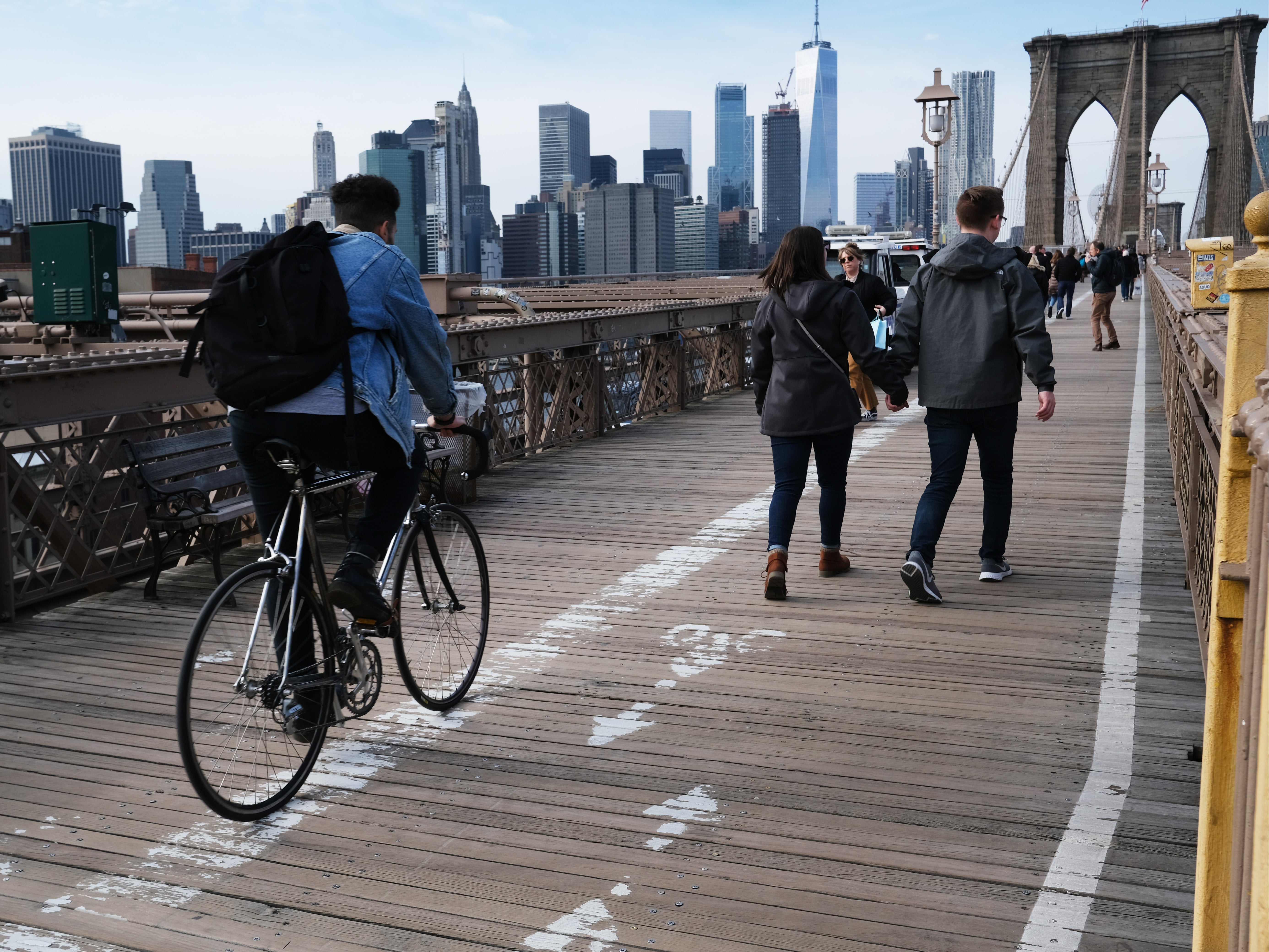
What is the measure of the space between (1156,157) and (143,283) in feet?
229

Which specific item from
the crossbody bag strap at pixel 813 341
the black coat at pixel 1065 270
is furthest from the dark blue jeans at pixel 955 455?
the black coat at pixel 1065 270

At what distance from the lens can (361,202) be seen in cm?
385

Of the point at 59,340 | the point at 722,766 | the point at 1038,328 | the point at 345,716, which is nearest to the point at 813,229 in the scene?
the point at 1038,328

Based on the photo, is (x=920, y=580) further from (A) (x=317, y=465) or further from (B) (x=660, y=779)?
(A) (x=317, y=465)

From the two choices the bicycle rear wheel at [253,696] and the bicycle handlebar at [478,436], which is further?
the bicycle handlebar at [478,436]

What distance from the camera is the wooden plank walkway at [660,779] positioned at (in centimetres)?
311

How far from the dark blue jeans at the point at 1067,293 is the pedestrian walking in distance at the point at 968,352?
84.1 ft

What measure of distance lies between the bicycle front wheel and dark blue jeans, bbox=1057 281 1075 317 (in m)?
27.7

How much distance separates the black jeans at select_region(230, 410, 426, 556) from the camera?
11.8 ft

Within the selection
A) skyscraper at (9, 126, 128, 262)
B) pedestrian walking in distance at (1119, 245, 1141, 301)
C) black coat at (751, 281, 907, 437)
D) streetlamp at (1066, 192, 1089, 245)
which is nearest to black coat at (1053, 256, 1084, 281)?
pedestrian walking in distance at (1119, 245, 1141, 301)

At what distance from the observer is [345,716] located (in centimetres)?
395

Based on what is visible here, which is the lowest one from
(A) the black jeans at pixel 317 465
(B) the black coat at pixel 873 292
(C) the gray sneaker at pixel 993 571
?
(C) the gray sneaker at pixel 993 571

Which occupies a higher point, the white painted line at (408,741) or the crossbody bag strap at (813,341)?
the crossbody bag strap at (813,341)

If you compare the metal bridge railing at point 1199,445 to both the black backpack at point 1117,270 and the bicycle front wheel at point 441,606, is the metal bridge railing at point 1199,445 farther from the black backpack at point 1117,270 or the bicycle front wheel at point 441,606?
the black backpack at point 1117,270
